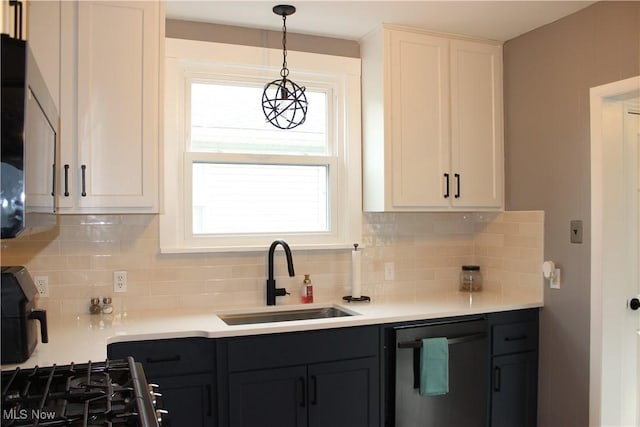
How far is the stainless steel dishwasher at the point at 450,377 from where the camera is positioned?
9.01ft

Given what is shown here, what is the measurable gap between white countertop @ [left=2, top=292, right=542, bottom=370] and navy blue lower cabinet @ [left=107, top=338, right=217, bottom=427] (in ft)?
0.14

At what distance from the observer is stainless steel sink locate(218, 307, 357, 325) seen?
117 inches

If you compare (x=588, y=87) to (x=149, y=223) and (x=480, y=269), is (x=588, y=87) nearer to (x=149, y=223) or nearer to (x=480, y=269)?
(x=480, y=269)

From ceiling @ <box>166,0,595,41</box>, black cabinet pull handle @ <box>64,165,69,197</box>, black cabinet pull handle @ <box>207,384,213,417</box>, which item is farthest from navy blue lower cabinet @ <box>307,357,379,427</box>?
ceiling @ <box>166,0,595,41</box>

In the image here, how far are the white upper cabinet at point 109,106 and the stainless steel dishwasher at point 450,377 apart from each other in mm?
1374

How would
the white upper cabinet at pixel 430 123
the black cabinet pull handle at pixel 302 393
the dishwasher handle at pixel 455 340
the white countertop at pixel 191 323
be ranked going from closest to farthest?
1. the white countertop at pixel 191 323
2. the black cabinet pull handle at pixel 302 393
3. the dishwasher handle at pixel 455 340
4. the white upper cabinet at pixel 430 123

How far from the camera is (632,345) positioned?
287cm

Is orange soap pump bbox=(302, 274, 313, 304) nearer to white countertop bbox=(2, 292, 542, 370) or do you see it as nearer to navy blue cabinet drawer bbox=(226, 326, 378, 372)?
white countertop bbox=(2, 292, 542, 370)

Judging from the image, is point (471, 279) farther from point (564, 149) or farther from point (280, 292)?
point (280, 292)

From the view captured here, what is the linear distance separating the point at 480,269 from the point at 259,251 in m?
1.46

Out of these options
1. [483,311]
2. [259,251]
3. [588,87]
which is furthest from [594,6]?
[259,251]

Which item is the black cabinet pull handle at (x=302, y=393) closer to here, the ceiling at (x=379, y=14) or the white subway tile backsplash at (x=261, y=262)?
the white subway tile backsplash at (x=261, y=262)

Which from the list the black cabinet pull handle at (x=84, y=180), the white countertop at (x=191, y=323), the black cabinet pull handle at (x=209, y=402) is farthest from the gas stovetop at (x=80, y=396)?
the black cabinet pull handle at (x=84, y=180)

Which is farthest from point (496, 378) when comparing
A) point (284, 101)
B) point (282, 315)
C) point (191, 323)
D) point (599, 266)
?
point (284, 101)
